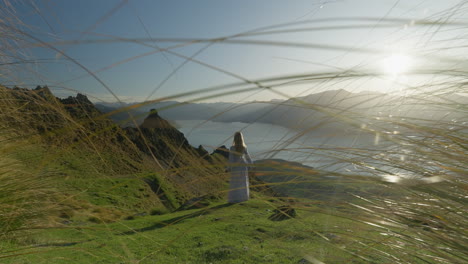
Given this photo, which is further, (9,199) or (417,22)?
(9,199)

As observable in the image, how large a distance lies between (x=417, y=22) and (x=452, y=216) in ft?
2.26

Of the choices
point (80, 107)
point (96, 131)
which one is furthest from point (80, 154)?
point (96, 131)

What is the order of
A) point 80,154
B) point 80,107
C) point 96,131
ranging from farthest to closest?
point 80,154 < point 80,107 < point 96,131

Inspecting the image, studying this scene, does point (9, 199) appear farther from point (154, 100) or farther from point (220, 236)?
point (220, 236)

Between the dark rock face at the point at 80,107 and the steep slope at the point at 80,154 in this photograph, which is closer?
the steep slope at the point at 80,154

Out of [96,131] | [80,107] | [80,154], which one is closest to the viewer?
[96,131]

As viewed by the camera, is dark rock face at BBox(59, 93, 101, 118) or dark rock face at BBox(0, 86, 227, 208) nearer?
dark rock face at BBox(0, 86, 227, 208)

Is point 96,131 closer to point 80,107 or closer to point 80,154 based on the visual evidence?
point 80,107

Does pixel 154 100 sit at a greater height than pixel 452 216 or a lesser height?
greater

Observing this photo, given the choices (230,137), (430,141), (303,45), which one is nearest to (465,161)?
(430,141)

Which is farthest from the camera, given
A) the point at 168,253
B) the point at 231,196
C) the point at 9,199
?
→ the point at 231,196

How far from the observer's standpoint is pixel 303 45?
70cm

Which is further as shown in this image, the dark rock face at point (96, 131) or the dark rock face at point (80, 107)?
the dark rock face at point (80, 107)

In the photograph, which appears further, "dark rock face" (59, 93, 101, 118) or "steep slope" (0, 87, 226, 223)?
"dark rock face" (59, 93, 101, 118)
